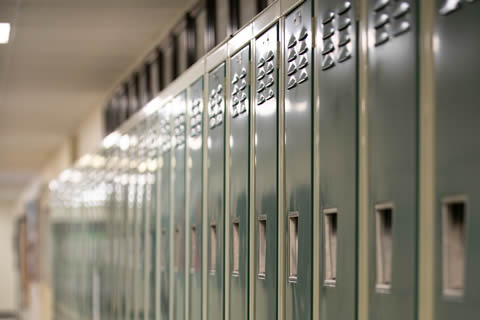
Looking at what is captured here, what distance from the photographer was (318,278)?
107 inches

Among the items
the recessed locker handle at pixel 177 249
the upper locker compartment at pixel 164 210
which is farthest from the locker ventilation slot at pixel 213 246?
the upper locker compartment at pixel 164 210

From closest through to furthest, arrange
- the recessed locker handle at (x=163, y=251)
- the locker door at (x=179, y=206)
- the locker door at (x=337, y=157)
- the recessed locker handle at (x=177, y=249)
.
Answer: the locker door at (x=337, y=157)
the locker door at (x=179, y=206)
the recessed locker handle at (x=177, y=249)
the recessed locker handle at (x=163, y=251)

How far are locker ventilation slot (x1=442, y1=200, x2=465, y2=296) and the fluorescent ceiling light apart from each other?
559 cm

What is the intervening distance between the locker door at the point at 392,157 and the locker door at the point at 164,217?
2.95 meters

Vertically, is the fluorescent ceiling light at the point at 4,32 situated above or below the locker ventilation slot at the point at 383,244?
above

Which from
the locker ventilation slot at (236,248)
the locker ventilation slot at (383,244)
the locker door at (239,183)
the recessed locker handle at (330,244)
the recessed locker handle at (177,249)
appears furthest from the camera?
the recessed locker handle at (177,249)

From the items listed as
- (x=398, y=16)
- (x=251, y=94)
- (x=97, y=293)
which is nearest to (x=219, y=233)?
(x=251, y=94)

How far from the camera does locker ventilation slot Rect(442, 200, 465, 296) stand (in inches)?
75.7

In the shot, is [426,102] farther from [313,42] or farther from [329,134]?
[313,42]

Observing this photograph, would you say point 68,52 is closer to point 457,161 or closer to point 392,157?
point 392,157

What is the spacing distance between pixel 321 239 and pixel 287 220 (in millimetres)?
359

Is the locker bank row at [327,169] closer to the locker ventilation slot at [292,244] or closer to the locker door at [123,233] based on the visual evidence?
the locker ventilation slot at [292,244]

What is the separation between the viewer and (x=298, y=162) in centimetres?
292

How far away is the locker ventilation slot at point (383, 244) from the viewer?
2.24 m
